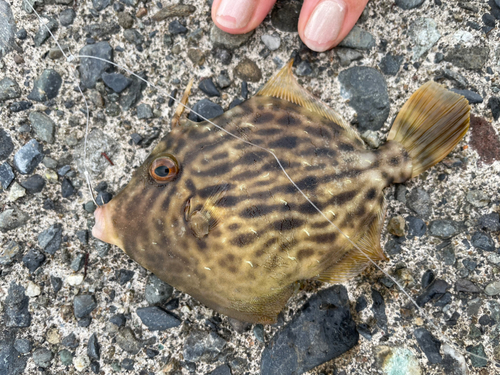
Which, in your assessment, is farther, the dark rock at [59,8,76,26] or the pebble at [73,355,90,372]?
the dark rock at [59,8,76,26]

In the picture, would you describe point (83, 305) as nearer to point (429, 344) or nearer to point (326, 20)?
point (429, 344)

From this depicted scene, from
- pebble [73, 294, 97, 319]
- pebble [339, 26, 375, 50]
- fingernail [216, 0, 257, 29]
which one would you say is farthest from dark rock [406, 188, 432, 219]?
pebble [73, 294, 97, 319]

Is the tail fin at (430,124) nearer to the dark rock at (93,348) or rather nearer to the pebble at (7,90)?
the dark rock at (93,348)

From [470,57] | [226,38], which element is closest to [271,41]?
[226,38]

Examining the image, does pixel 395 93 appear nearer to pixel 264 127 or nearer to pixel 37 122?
pixel 264 127

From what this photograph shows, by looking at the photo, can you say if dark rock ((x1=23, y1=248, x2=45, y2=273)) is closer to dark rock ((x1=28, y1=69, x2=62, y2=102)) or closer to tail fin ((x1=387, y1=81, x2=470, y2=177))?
dark rock ((x1=28, y1=69, x2=62, y2=102))
